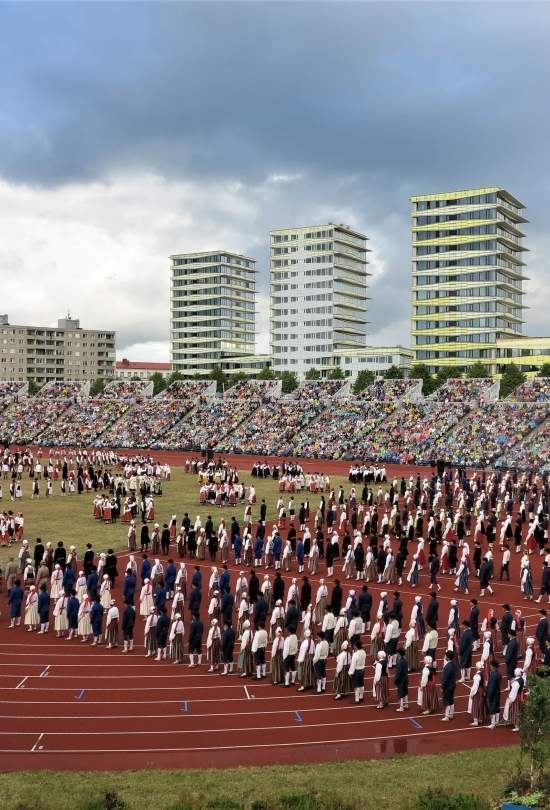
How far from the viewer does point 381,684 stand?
46.2 ft

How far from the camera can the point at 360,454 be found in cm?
5500

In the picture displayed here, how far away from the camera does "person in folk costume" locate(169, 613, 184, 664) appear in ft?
53.4

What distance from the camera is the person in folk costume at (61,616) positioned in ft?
59.3

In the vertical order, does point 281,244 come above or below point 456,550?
above

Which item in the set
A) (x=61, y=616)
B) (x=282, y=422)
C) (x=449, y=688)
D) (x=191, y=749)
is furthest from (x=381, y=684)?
(x=282, y=422)

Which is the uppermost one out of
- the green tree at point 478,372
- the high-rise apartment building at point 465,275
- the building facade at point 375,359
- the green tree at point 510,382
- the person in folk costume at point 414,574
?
the high-rise apartment building at point 465,275

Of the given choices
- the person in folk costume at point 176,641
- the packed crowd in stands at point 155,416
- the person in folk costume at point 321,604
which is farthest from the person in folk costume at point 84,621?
the packed crowd in stands at point 155,416

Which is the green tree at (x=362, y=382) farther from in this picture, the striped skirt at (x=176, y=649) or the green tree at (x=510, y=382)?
the striped skirt at (x=176, y=649)

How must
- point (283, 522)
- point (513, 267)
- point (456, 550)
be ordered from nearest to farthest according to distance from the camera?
point (456, 550) < point (283, 522) < point (513, 267)

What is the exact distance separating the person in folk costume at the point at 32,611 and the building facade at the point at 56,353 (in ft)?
375

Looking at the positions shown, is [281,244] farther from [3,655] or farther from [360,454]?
[3,655]

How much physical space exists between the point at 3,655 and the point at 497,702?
380 inches

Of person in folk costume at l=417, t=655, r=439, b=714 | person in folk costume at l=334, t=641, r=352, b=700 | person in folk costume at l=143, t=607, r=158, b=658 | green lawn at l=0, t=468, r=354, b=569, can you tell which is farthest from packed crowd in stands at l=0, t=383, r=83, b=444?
person in folk costume at l=417, t=655, r=439, b=714

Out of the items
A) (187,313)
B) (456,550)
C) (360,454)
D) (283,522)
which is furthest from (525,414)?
(187,313)
